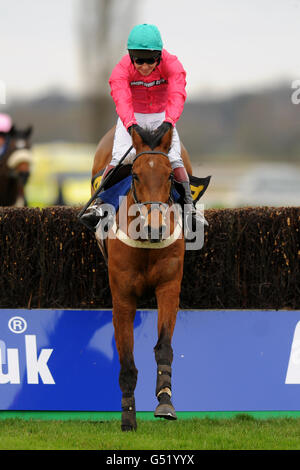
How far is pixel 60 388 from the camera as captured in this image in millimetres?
6348

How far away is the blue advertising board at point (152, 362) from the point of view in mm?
6309

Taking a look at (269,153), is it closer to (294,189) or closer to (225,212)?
(294,189)

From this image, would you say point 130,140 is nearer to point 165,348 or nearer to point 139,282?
point 139,282

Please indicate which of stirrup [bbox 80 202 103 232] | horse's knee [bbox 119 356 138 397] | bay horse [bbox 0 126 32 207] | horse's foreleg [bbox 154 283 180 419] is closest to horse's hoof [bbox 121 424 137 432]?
horse's knee [bbox 119 356 138 397]

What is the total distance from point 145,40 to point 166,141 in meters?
0.72

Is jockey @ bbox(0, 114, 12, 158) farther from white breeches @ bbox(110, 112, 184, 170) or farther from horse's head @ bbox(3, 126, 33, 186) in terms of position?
white breeches @ bbox(110, 112, 184, 170)

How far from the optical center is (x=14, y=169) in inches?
437

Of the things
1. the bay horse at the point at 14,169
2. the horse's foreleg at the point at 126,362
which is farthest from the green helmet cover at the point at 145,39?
the bay horse at the point at 14,169

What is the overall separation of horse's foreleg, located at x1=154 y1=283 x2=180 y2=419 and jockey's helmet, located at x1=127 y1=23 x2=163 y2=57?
5.15 feet

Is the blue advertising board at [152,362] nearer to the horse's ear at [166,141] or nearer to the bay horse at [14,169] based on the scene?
the horse's ear at [166,141]

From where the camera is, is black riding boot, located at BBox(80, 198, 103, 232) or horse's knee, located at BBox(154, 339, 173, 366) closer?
horse's knee, located at BBox(154, 339, 173, 366)

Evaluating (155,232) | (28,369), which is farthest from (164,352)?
(28,369)

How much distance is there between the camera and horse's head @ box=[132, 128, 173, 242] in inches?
193
